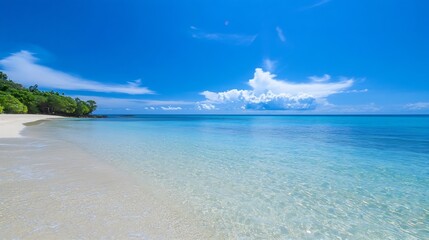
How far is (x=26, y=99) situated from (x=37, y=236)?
288ft

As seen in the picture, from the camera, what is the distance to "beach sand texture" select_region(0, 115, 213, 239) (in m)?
3.49

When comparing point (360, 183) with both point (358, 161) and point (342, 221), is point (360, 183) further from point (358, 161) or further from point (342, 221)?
point (358, 161)

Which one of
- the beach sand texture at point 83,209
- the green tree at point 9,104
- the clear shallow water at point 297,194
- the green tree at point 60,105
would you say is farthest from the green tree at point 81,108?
the beach sand texture at point 83,209

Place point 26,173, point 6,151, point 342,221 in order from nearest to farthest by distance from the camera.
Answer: point 342,221 → point 26,173 → point 6,151

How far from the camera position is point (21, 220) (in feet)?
12.1

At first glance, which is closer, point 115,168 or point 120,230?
point 120,230

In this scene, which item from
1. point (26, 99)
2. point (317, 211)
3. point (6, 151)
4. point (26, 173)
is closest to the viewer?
point (317, 211)

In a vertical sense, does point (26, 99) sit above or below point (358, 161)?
above

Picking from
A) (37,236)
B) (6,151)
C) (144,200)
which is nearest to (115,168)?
(144,200)

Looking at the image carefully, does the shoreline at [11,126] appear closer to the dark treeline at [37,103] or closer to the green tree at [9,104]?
the green tree at [9,104]

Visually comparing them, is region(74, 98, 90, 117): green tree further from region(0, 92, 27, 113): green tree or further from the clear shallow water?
the clear shallow water

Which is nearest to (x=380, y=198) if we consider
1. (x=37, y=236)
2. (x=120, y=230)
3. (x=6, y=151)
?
(x=120, y=230)

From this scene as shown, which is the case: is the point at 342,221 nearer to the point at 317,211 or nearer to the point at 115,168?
the point at 317,211

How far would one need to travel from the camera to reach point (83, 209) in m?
→ 4.27
